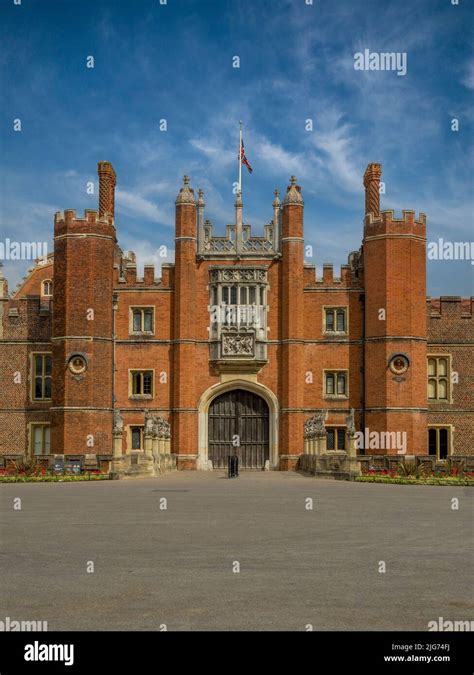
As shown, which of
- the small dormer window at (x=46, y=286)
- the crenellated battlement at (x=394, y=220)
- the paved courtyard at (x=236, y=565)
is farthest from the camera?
the small dormer window at (x=46, y=286)

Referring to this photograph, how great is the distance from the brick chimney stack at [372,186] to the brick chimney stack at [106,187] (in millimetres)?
11445

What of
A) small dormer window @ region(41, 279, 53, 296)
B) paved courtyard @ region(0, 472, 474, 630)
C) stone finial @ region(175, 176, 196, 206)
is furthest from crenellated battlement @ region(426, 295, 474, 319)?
small dormer window @ region(41, 279, 53, 296)

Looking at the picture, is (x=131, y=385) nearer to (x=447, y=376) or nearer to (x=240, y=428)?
(x=240, y=428)

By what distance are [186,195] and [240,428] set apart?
34.6ft

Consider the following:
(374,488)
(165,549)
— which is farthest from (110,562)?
(374,488)

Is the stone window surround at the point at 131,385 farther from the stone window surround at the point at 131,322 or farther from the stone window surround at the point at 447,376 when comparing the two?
the stone window surround at the point at 447,376

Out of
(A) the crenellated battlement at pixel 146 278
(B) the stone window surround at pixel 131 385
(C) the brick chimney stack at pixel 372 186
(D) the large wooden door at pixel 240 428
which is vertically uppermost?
(C) the brick chimney stack at pixel 372 186

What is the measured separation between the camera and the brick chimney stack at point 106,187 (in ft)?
136

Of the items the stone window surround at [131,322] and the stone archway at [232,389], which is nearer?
the stone archway at [232,389]

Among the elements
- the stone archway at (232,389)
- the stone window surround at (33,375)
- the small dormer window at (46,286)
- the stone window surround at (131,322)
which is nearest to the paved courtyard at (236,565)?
the stone archway at (232,389)

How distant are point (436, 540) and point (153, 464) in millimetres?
21247

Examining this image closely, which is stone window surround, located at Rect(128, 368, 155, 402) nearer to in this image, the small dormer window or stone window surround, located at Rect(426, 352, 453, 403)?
stone window surround, located at Rect(426, 352, 453, 403)
